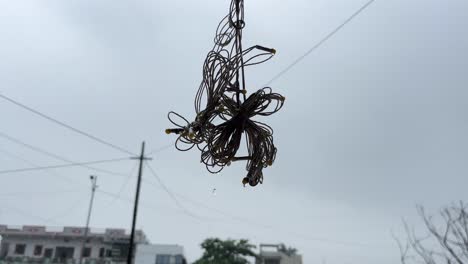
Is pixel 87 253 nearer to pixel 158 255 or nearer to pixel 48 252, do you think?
pixel 48 252

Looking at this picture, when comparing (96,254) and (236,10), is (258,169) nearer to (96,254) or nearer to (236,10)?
(236,10)

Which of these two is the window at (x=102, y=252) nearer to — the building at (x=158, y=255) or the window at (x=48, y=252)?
the building at (x=158, y=255)

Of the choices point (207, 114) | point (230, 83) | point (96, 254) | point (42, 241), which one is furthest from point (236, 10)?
point (42, 241)

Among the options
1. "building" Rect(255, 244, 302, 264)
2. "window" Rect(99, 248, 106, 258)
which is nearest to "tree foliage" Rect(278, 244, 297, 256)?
"building" Rect(255, 244, 302, 264)

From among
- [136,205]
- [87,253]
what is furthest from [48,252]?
[136,205]

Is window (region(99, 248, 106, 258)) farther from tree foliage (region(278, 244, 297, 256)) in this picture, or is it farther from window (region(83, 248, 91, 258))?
tree foliage (region(278, 244, 297, 256))

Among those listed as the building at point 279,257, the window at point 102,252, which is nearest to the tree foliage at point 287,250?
the building at point 279,257
